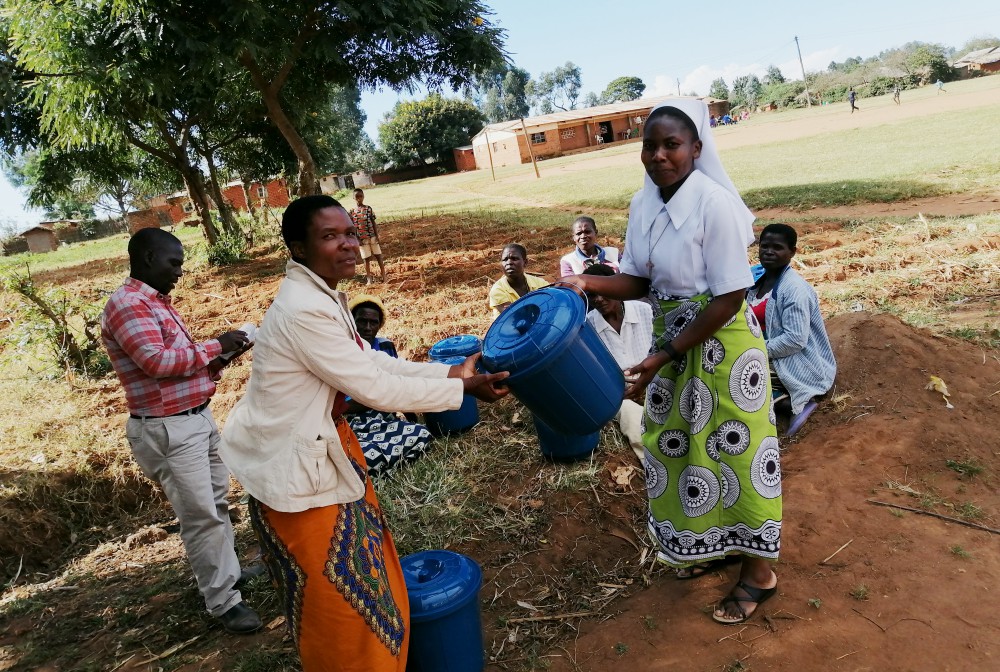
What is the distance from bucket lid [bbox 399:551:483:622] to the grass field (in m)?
0.62

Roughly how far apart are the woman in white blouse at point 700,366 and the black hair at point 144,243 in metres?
1.91

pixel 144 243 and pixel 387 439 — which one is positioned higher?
pixel 144 243

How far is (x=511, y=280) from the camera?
520cm

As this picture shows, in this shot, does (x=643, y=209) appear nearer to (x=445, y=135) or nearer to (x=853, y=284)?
(x=853, y=284)

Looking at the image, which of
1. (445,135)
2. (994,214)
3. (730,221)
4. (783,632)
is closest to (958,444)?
(783,632)

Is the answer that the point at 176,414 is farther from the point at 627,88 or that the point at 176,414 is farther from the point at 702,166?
the point at 627,88

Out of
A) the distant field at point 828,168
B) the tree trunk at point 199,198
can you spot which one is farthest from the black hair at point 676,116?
the tree trunk at point 199,198

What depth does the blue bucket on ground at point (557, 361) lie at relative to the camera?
2.18 metres

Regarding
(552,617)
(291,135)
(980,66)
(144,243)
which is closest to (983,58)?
(980,66)

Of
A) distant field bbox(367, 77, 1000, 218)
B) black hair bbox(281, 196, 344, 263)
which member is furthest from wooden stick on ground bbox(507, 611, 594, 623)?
distant field bbox(367, 77, 1000, 218)

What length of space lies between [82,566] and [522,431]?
9.80 ft

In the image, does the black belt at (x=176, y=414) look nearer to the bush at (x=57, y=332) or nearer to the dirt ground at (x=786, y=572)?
the dirt ground at (x=786, y=572)

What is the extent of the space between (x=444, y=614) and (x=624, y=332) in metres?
2.46

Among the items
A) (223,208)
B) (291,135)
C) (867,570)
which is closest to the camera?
(867,570)
